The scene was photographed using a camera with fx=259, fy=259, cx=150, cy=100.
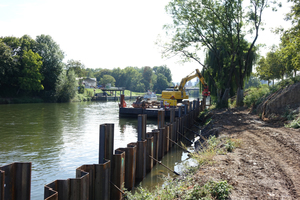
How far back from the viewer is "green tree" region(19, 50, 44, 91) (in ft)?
185

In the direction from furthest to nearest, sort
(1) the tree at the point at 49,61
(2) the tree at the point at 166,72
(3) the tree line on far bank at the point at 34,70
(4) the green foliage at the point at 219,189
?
(2) the tree at the point at 166,72
(1) the tree at the point at 49,61
(3) the tree line on far bank at the point at 34,70
(4) the green foliage at the point at 219,189

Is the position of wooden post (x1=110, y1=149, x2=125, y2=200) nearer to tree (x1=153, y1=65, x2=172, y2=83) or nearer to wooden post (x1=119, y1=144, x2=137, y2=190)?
wooden post (x1=119, y1=144, x2=137, y2=190)

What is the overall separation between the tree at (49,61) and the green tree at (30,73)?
3965mm

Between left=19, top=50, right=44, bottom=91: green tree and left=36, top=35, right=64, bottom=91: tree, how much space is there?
156 inches

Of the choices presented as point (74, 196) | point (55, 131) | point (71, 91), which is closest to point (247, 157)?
point (74, 196)

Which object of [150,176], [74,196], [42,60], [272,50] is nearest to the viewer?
[74,196]

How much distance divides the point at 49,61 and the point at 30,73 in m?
6.78

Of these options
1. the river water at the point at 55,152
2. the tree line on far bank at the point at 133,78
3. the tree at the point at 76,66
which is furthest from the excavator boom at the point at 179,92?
the tree line on far bank at the point at 133,78

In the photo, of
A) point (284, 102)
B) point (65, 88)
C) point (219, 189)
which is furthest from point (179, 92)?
point (65, 88)

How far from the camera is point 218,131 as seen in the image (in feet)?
44.6

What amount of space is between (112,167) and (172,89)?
2750 centimetres

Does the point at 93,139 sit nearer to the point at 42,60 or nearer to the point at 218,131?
the point at 218,131

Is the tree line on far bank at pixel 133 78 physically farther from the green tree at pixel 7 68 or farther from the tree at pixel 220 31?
the tree at pixel 220 31

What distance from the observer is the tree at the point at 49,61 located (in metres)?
62.2
